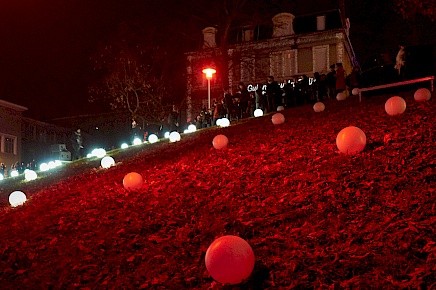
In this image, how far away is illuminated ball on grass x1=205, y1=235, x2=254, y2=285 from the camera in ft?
17.4

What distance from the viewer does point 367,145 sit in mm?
9531

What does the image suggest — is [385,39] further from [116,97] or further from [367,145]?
[367,145]

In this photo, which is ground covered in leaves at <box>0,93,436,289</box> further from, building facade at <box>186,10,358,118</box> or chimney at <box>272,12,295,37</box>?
chimney at <box>272,12,295,37</box>

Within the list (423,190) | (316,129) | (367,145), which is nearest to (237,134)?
(316,129)

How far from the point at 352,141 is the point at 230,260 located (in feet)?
14.9

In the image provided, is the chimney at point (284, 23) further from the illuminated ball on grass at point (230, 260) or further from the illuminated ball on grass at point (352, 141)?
the illuminated ball on grass at point (230, 260)

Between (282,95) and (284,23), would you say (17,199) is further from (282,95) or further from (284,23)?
(284,23)

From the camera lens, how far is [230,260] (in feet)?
17.4

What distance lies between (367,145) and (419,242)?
13.7 feet

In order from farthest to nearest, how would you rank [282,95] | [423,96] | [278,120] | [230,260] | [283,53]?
[283,53] < [282,95] < [278,120] < [423,96] < [230,260]

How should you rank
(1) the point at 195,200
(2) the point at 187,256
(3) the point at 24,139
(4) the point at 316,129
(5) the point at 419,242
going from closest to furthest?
(5) the point at 419,242
(2) the point at 187,256
(1) the point at 195,200
(4) the point at 316,129
(3) the point at 24,139

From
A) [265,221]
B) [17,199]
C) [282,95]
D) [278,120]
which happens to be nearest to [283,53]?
[282,95]

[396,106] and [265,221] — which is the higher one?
[396,106]

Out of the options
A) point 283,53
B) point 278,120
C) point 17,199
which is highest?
point 283,53
